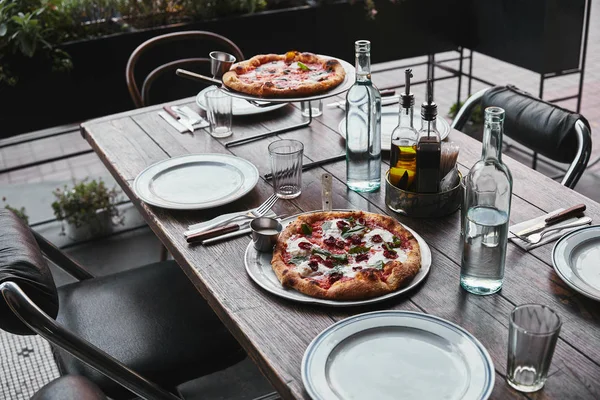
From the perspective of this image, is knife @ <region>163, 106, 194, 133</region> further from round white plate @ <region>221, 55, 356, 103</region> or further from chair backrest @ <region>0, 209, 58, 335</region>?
chair backrest @ <region>0, 209, 58, 335</region>

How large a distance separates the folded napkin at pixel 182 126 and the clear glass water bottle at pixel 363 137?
65 centimetres

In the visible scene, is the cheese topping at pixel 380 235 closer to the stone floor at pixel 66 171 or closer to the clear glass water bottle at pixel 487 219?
the clear glass water bottle at pixel 487 219

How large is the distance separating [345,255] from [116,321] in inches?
28.3

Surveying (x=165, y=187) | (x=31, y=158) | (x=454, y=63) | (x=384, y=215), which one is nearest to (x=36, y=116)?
(x=31, y=158)

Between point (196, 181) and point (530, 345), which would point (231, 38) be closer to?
point (196, 181)

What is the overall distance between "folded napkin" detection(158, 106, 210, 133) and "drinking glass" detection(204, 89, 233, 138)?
0.09 meters

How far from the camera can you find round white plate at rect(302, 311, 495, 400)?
1.10m

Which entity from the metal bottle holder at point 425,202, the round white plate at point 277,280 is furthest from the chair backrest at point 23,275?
the metal bottle holder at point 425,202

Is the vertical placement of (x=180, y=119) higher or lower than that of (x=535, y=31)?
higher

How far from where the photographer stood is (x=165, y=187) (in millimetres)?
1830

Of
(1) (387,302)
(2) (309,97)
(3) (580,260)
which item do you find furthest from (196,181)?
(3) (580,260)

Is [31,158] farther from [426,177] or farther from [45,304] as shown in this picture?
[426,177]

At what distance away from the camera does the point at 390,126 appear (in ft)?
6.96

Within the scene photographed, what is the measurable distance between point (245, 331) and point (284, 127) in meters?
1.06
